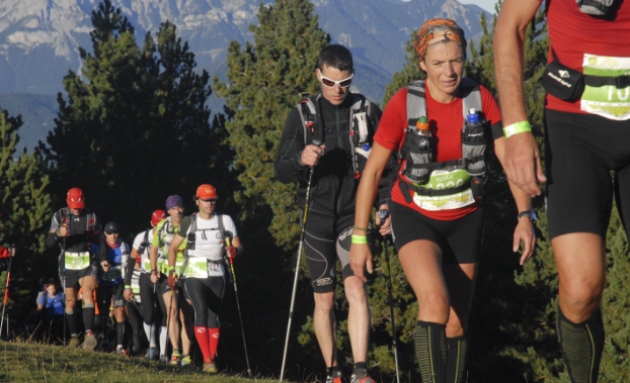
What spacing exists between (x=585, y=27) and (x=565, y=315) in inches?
50.8

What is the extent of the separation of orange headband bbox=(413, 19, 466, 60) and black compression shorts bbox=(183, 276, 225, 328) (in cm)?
659

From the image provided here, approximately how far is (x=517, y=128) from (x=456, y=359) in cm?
163

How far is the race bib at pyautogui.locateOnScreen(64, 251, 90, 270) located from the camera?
12891 millimetres

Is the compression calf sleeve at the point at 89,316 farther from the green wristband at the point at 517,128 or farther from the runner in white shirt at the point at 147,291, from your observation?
the green wristband at the point at 517,128

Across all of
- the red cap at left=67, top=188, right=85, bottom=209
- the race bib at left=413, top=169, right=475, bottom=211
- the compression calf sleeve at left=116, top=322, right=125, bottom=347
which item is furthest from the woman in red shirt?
the compression calf sleeve at left=116, top=322, right=125, bottom=347

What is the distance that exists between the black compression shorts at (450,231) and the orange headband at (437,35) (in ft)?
3.32

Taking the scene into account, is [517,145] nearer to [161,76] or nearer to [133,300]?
[133,300]

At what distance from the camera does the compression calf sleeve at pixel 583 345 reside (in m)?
2.98

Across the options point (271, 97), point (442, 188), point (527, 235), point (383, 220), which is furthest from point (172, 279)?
point (271, 97)

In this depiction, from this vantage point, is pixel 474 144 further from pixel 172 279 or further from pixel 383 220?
pixel 172 279

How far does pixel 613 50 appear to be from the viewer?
2.89m

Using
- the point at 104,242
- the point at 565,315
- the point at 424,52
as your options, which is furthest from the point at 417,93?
the point at 104,242

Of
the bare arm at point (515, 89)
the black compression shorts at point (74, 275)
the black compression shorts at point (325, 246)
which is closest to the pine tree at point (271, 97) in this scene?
the black compression shorts at point (74, 275)

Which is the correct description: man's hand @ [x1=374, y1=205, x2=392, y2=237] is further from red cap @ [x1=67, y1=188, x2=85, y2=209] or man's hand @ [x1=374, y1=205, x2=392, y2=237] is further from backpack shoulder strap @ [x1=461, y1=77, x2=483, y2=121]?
red cap @ [x1=67, y1=188, x2=85, y2=209]
